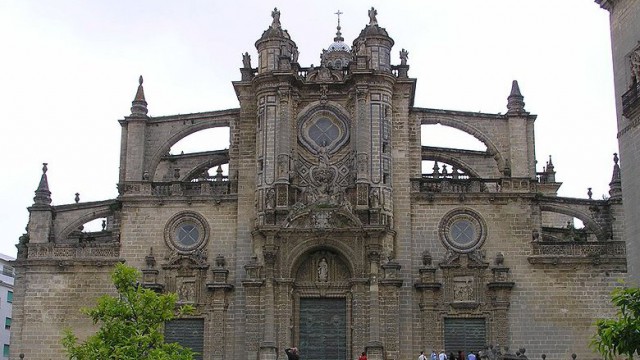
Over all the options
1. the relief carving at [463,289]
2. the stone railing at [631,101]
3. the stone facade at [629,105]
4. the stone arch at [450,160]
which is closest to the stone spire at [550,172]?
the stone arch at [450,160]

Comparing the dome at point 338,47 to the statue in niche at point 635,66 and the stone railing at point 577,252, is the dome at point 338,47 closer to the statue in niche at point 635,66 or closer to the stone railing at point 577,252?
the stone railing at point 577,252

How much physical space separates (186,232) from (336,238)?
596 centimetres

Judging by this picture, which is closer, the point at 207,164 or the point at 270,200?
the point at 270,200

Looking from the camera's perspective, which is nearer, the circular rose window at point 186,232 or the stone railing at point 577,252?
the stone railing at point 577,252

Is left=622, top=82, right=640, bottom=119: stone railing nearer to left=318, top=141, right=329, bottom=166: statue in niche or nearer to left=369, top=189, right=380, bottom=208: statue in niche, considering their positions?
left=369, top=189, right=380, bottom=208: statue in niche

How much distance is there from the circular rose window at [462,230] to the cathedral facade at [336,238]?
0.18ft

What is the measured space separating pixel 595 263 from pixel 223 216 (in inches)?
556

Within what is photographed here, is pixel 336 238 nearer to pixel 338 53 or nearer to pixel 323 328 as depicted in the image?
pixel 323 328

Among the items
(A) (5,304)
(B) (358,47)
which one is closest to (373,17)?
(B) (358,47)

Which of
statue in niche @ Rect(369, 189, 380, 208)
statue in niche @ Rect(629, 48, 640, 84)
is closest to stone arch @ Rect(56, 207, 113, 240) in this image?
statue in niche @ Rect(369, 189, 380, 208)

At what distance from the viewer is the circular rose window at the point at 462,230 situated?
121ft

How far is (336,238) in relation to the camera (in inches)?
1425

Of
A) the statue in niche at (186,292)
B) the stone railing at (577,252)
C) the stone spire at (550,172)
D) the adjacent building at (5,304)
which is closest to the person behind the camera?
the stone railing at (577,252)

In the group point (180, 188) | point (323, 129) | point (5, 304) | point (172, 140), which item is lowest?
point (5, 304)
